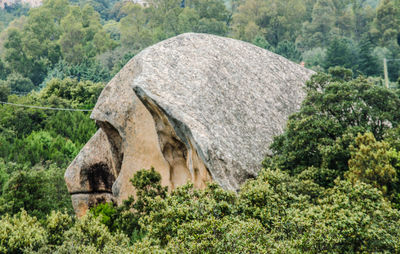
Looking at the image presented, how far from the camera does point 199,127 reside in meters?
14.6

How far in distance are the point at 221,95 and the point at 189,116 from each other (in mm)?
2189

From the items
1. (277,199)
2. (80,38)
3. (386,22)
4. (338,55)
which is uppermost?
(386,22)

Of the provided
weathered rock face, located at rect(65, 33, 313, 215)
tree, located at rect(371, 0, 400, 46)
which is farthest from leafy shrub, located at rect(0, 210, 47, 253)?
tree, located at rect(371, 0, 400, 46)

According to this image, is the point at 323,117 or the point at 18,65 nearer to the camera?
the point at 323,117

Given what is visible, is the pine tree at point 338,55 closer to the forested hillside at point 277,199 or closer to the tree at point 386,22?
the tree at point 386,22

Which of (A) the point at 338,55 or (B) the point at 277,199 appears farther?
(A) the point at 338,55

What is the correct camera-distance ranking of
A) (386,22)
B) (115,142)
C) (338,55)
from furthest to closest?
(386,22) → (338,55) → (115,142)

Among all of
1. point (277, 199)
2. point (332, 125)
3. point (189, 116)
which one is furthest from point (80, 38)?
point (277, 199)

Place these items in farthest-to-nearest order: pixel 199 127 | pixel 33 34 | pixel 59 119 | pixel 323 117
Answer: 1. pixel 33 34
2. pixel 59 119
3. pixel 323 117
4. pixel 199 127

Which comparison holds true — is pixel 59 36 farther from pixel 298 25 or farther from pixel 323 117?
pixel 323 117

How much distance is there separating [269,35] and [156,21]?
1901 cm

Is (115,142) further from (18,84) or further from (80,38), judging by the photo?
(80,38)

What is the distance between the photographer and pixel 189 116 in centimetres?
1481

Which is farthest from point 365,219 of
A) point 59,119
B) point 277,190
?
point 59,119
